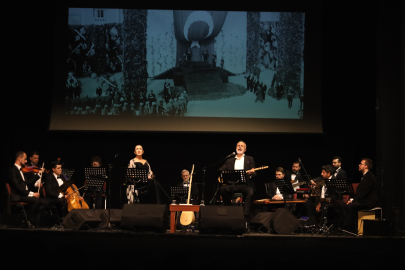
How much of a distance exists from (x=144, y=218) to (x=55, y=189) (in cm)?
205

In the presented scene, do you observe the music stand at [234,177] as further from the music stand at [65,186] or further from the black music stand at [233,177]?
the music stand at [65,186]

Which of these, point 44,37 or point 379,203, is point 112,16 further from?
point 379,203

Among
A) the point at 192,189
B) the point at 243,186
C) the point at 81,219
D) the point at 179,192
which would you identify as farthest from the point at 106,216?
the point at 243,186

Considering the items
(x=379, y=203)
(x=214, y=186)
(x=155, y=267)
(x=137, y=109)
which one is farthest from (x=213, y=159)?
(x=155, y=267)

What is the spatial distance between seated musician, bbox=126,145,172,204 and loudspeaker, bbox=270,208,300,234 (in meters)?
2.42

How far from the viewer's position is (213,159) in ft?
32.2

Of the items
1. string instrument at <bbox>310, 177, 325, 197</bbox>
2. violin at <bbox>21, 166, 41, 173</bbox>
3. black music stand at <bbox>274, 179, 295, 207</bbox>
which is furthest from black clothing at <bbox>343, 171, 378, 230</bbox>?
violin at <bbox>21, 166, 41, 173</bbox>

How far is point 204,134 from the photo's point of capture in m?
9.86

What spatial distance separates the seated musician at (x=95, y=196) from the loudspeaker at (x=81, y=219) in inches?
42.8

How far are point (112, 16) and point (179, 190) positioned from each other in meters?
3.89

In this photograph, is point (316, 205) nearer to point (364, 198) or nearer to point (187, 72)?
point (364, 198)

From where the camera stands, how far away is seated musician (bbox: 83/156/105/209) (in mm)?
8641

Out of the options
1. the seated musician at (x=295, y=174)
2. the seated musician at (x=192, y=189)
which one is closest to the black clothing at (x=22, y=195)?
the seated musician at (x=192, y=189)

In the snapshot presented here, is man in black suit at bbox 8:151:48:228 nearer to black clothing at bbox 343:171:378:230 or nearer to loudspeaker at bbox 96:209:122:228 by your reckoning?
loudspeaker at bbox 96:209:122:228
